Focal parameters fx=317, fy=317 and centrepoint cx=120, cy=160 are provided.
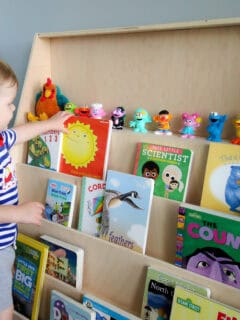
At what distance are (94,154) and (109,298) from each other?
0.38 metres

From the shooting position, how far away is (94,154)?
2.80 ft

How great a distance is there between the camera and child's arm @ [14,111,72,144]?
0.87 meters

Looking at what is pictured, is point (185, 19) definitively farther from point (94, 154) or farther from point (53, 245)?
point (53, 245)

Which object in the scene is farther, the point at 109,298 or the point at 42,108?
the point at 42,108

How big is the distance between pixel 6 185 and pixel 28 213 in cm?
11

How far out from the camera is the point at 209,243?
663 mm

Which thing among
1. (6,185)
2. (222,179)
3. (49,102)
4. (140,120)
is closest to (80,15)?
(49,102)

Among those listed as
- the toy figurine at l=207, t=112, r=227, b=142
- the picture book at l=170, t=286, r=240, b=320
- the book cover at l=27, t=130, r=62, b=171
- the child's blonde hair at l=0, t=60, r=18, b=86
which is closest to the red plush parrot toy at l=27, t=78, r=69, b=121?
the book cover at l=27, t=130, r=62, b=171

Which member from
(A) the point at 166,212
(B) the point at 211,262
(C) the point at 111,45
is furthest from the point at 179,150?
(C) the point at 111,45

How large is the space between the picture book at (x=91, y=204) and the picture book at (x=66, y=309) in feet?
0.60

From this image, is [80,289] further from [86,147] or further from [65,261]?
[86,147]

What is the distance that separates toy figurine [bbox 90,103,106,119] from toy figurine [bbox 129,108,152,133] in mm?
106

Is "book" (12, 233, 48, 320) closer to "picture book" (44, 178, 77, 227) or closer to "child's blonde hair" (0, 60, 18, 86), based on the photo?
"picture book" (44, 178, 77, 227)

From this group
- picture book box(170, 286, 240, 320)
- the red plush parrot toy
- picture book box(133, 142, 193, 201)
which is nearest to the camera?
picture book box(170, 286, 240, 320)
